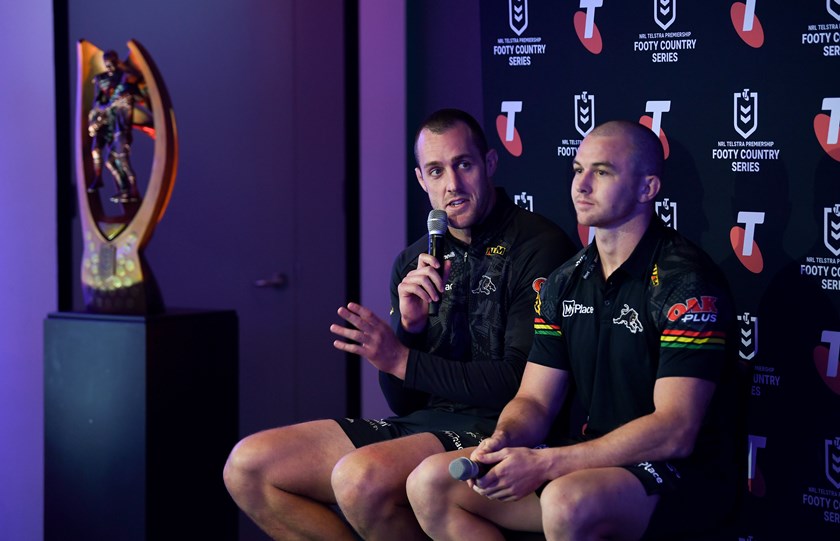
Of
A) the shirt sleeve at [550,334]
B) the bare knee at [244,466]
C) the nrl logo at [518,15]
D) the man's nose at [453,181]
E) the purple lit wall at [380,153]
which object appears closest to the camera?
the shirt sleeve at [550,334]

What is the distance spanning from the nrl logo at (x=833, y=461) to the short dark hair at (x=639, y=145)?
1034 mm

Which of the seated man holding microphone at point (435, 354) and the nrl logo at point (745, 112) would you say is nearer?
the seated man holding microphone at point (435, 354)

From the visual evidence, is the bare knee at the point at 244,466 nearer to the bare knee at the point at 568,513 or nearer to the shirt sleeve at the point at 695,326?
the bare knee at the point at 568,513

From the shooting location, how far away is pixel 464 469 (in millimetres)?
1760

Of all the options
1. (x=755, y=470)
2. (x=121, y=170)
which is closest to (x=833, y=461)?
(x=755, y=470)

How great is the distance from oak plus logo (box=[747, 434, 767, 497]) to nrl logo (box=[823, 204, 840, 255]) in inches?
22.6

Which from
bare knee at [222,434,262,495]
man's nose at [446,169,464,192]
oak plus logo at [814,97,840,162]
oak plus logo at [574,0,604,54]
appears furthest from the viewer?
oak plus logo at [574,0,604,54]

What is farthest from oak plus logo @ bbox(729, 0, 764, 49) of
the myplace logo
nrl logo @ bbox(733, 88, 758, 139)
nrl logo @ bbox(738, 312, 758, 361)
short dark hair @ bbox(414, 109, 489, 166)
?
the myplace logo

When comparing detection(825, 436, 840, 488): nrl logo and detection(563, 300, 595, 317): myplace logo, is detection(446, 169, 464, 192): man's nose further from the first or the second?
detection(825, 436, 840, 488): nrl logo

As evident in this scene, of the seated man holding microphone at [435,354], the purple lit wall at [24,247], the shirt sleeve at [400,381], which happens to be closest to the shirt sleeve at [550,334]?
the seated man holding microphone at [435,354]

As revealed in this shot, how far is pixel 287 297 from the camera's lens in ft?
12.6

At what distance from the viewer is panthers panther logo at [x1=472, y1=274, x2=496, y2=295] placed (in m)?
2.31

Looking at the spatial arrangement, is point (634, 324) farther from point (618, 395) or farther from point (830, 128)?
point (830, 128)

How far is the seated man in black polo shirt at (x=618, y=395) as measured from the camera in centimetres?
180
